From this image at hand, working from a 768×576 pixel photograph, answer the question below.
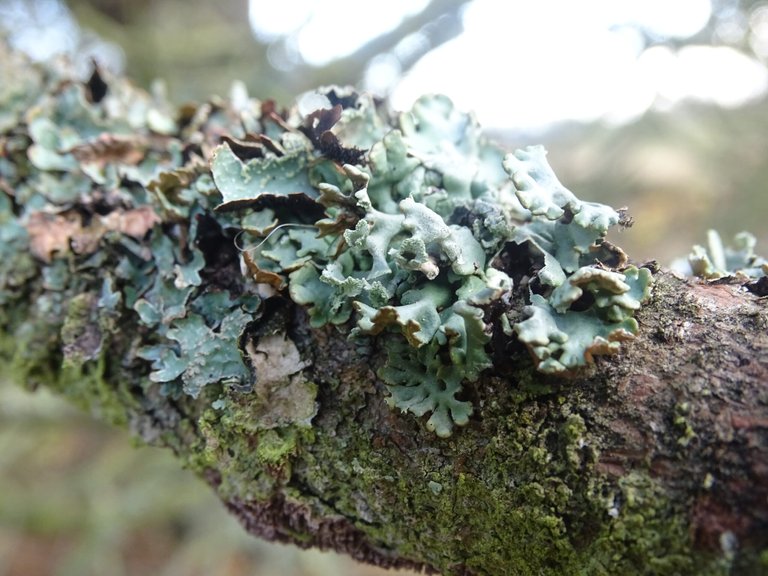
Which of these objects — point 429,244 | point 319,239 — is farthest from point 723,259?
point 319,239

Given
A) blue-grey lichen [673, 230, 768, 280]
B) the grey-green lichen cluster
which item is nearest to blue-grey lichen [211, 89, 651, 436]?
the grey-green lichen cluster

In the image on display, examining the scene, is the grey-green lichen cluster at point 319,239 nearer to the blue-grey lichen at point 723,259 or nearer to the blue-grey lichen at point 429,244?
the blue-grey lichen at point 429,244

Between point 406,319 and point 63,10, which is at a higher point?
point 63,10

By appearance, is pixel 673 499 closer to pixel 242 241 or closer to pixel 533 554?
pixel 533 554

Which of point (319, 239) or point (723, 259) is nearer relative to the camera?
point (319, 239)

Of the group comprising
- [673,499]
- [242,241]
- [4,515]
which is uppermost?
[242,241]

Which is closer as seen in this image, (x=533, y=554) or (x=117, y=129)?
(x=533, y=554)

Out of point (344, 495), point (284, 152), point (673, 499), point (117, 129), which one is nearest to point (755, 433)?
point (673, 499)

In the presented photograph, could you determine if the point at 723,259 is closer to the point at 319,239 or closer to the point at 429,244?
the point at 429,244
